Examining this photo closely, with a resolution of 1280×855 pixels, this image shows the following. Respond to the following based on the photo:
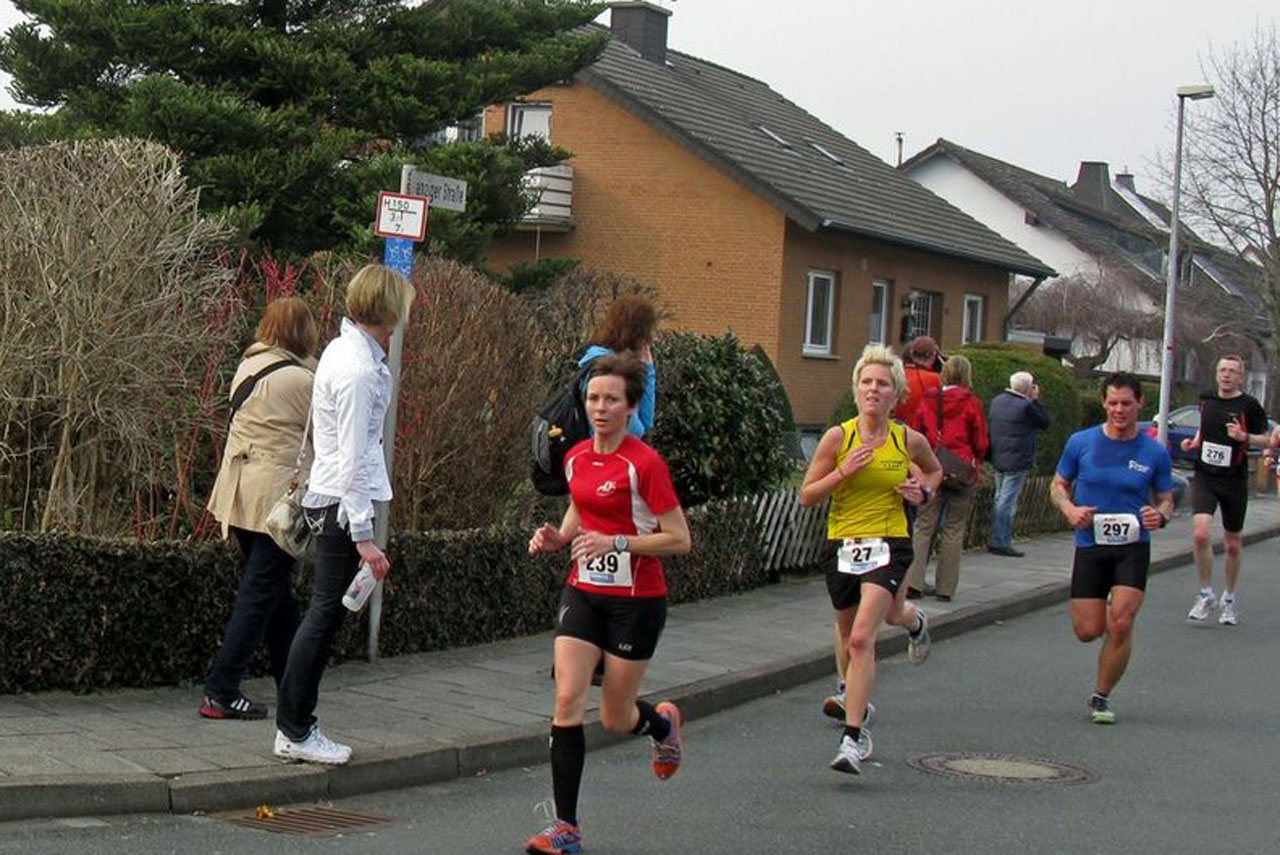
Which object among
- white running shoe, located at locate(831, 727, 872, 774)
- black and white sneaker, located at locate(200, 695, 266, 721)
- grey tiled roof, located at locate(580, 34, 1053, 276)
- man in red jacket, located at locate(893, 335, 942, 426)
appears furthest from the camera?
grey tiled roof, located at locate(580, 34, 1053, 276)

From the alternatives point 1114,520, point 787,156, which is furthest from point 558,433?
point 787,156

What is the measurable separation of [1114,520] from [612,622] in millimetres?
4045

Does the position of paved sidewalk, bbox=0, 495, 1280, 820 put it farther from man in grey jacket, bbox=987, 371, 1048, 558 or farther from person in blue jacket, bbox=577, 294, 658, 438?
man in grey jacket, bbox=987, 371, 1048, 558

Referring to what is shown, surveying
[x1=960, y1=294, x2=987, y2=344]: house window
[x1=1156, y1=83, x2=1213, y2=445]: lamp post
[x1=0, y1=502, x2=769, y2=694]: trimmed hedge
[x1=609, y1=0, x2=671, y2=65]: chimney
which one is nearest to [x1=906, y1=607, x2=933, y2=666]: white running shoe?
[x1=0, y1=502, x2=769, y2=694]: trimmed hedge

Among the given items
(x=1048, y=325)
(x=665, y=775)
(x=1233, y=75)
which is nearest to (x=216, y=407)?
(x=665, y=775)

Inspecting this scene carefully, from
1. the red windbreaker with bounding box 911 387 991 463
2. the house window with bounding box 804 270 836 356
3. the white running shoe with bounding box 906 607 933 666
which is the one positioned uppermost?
the house window with bounding box 804 270 836 356

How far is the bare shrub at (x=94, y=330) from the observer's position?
897cm

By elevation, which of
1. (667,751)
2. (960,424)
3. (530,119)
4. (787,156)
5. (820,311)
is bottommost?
(667,751)

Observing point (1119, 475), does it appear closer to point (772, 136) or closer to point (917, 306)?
point (772, 136)

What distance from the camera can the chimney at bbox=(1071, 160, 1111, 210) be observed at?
2908 inches

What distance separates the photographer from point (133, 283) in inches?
360

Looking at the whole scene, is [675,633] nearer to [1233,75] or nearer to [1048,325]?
[1233,75]

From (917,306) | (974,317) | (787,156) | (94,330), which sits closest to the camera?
(94,330)

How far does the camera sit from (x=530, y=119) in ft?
105
